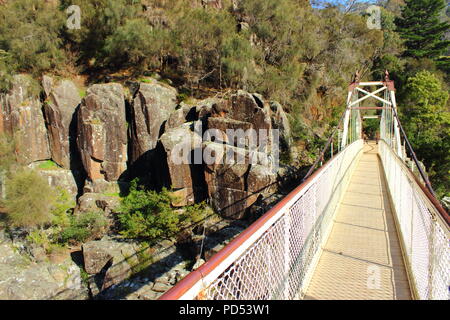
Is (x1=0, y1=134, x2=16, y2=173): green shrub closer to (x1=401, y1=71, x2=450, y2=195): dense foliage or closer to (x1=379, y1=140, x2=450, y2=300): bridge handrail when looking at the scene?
(x1=379, y1=140, x2=450, y2=300): bridge handrail

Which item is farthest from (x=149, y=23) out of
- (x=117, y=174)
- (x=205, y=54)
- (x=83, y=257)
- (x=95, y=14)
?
(x=83, y=257)

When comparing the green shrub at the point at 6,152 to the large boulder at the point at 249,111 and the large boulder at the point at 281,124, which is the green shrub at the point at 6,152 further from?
the large boulder at the point at 281,124

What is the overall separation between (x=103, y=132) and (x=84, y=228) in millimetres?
4678

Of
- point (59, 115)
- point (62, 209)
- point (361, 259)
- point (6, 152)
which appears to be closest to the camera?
point (361, 259)

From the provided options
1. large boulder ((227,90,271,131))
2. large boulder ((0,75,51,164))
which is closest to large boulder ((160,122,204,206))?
large boulder ((227,90,271,131))

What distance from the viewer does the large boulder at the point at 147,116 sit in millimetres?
12984

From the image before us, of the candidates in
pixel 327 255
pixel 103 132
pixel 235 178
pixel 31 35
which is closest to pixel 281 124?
pixel 235 178

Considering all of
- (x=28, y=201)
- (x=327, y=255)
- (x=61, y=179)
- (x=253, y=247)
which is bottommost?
(x=28, y=201)

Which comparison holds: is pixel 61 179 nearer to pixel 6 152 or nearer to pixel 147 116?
pixel 6 152

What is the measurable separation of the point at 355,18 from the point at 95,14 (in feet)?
63.3

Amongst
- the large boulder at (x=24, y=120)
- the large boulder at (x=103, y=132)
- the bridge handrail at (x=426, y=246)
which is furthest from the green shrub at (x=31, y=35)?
the bridge handrail at (x=426, y=246)

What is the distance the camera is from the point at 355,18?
2128cm

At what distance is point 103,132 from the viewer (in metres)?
12.8
